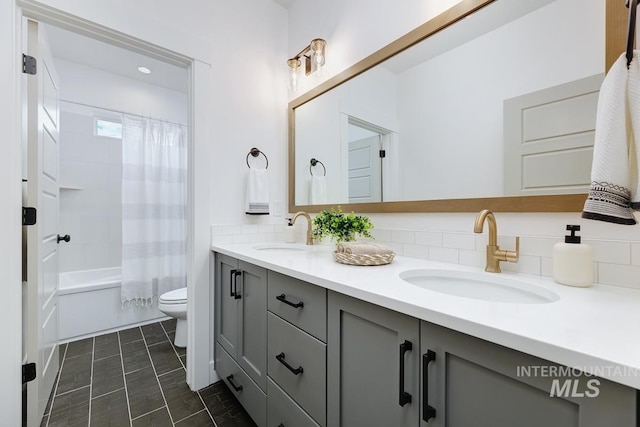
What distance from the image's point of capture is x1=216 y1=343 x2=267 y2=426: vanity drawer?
1271 millimetres

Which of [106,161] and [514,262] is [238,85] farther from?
[106,161]

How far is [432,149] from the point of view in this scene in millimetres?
1295

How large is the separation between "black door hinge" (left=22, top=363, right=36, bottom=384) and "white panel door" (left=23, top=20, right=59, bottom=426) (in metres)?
0.02

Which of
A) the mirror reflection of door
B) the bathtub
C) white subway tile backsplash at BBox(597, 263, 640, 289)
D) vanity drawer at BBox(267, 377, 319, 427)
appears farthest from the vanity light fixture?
the bathtub

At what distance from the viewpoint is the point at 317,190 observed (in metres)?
1.97

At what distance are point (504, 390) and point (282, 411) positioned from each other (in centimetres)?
91

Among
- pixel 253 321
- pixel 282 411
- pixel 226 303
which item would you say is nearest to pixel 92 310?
pixel 226 303

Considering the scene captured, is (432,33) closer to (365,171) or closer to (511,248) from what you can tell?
(365,171)

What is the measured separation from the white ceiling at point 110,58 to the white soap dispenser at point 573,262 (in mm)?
2801

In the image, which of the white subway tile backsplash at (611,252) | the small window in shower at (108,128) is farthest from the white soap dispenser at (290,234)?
the small window in shower at (108,128)

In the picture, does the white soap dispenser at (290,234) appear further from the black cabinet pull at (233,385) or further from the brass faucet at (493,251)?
the brass faucet at (493,251)

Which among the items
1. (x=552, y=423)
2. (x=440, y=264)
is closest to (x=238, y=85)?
(x=440, y=264)

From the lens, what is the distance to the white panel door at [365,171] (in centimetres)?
155

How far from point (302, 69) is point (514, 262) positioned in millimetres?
1858
